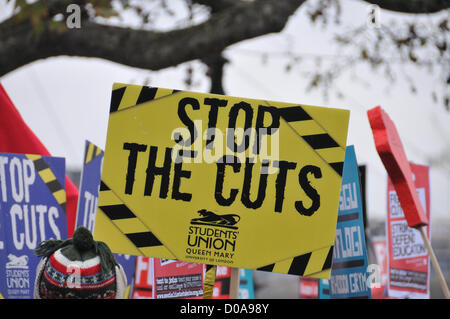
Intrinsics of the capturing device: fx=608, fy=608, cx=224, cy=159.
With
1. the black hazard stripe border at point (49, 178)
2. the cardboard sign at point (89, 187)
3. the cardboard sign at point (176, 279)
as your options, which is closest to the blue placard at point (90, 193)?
the cardboard sign at point (89, 187)

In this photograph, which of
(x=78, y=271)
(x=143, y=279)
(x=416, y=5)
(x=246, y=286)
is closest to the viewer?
(x=78, y=271)

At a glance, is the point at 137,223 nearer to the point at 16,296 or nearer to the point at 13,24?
the point at 16,296

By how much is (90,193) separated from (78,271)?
4.53ft

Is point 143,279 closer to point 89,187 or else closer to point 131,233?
point 89,187

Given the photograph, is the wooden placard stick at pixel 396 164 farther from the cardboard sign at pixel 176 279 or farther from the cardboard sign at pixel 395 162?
the cardboard sign at pixel 176 279

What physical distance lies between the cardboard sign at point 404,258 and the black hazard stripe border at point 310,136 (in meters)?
1.86

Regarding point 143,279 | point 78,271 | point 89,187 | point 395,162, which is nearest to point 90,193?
point 89,187

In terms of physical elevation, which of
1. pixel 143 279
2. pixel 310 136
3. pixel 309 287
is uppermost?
pixel 310 136

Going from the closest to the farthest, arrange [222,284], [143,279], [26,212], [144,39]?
[26,212], [222,284], [143,279], [144,39]

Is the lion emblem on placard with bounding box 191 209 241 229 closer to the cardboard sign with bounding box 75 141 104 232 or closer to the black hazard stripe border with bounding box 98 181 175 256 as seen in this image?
the black hazard stripe border with bounding box 98 181 175 256

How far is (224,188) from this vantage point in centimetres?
217

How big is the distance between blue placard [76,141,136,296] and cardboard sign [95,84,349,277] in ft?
3.22

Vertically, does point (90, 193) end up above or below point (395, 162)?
below

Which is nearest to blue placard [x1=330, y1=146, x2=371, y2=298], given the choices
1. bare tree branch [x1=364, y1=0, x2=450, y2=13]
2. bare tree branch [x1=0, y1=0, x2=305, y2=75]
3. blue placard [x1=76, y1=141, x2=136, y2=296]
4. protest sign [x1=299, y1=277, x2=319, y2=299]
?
blue placard [x1=76, y1=141, x2=136, y2=296]
